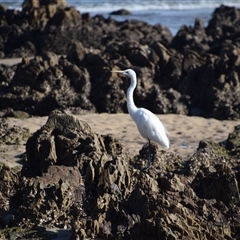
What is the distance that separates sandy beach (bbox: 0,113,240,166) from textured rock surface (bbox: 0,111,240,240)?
221 cm

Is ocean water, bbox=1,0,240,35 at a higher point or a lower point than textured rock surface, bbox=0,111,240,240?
lower

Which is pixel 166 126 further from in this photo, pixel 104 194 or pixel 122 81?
pixel 104 194

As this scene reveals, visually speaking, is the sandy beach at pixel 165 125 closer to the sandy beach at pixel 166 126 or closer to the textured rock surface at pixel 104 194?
the sandy beach at pixel 166 126

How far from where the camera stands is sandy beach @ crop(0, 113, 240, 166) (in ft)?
42.8

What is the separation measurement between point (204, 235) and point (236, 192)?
1199 mm

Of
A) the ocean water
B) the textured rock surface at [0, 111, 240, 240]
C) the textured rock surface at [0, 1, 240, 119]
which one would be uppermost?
the textured rock surface at [0, 111, 240, 240]

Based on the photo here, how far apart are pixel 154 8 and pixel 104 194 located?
39.4 metres

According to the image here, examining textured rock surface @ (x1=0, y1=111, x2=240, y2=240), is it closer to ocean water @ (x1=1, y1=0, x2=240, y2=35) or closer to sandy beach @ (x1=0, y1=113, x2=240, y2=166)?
sandy beach @ (x1=0, y1=113, x2=240, y2=166)

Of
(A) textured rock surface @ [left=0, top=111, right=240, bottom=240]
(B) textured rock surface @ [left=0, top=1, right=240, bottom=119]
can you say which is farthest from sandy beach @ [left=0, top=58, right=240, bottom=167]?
(A) textured rock surface @ [left=0, top=111, right=240, bottom=240]

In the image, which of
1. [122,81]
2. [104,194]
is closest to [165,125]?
[122,81]

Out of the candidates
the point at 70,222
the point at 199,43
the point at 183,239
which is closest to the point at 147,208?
the point at 183,239

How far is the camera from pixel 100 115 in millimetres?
15758

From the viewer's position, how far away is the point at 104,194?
8414 millimetres

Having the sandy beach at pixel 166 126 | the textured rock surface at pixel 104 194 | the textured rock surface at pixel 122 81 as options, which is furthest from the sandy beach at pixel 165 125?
the textured rock surface at pixel 104 194
